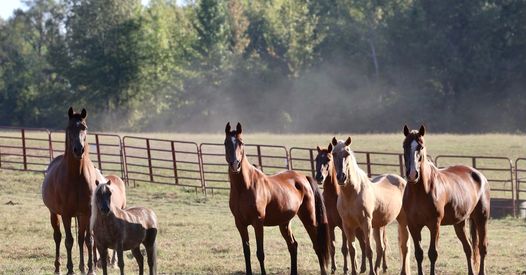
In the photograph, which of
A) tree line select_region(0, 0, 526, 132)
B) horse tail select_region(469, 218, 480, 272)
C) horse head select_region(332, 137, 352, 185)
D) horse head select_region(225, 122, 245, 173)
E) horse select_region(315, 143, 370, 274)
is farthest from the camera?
tree line select_region(0, 0, 526, 132)

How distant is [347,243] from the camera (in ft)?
42.2

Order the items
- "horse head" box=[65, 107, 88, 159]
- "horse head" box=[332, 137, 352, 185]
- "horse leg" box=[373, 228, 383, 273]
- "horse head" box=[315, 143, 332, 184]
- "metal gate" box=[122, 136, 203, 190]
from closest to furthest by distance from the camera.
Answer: "horse head" box=[65, 107, 88, 159], "horse head" box=[332, 137, 352, 185], "horse head" box=[315, 143, 332, 184], "horse leg" box=[373, 228, 383, 273], "metal gate" box=[122, 136, 203, 190]

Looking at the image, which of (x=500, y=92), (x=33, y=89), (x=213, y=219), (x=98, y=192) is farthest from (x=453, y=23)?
(x=98, y=192)

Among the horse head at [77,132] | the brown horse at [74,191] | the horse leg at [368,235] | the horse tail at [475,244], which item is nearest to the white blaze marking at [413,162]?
the horse leg at [368,235]

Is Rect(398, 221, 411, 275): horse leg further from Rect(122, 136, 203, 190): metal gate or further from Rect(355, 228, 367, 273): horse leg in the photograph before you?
Rect(122, 136, 203, 190): metal gate

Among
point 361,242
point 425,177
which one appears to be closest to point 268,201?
point 361,242

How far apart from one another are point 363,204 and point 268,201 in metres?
1.18

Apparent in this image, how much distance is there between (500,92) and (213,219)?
38.1 meters

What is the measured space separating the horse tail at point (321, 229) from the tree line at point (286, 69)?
41.3m

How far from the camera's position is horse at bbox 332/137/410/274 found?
38.2 feet

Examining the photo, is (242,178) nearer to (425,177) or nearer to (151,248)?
(151,248)

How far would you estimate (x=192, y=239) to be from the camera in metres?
16.3

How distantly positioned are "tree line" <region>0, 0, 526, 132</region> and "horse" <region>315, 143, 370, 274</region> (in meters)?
40.7

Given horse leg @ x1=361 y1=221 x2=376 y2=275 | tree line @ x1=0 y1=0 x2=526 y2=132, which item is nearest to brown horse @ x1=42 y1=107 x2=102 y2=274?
horse leg @ x1=361 y1=221 x2=376 y2=275
